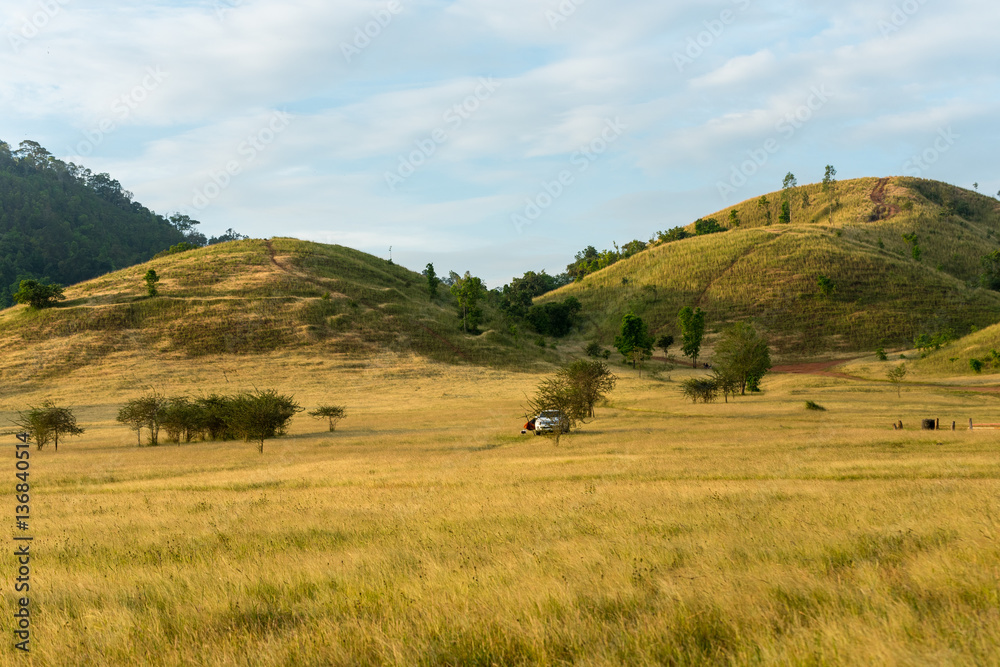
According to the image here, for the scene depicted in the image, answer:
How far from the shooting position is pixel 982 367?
81250mm

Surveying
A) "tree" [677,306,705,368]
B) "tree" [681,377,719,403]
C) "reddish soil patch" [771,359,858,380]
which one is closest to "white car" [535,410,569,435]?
"tree" [681,377,719,403]

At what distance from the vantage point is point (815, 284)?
472 ft

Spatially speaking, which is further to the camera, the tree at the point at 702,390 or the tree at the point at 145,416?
the tree at the point at 702,390

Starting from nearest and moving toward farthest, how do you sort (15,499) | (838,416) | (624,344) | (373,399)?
(15,499)
(838,416)
(373,399)
(624,344)

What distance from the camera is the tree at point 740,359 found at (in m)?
60.0

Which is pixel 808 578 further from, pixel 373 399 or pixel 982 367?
pixel 982 367

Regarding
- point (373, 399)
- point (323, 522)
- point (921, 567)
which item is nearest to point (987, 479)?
point (921, 567)

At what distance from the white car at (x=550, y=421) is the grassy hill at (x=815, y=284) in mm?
95662

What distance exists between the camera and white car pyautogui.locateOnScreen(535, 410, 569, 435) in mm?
39688

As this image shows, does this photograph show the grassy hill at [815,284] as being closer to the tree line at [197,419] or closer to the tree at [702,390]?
the tree at [702,390]

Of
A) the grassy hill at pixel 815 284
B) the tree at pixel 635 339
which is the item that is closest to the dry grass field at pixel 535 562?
the tree at pixel 635 339

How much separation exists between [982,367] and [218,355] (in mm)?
108911

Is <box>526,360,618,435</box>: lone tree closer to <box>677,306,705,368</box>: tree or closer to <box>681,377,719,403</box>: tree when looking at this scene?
<box>681,377,719,403</box>: tree

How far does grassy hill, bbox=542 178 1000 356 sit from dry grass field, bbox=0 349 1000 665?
113621 millimetres
